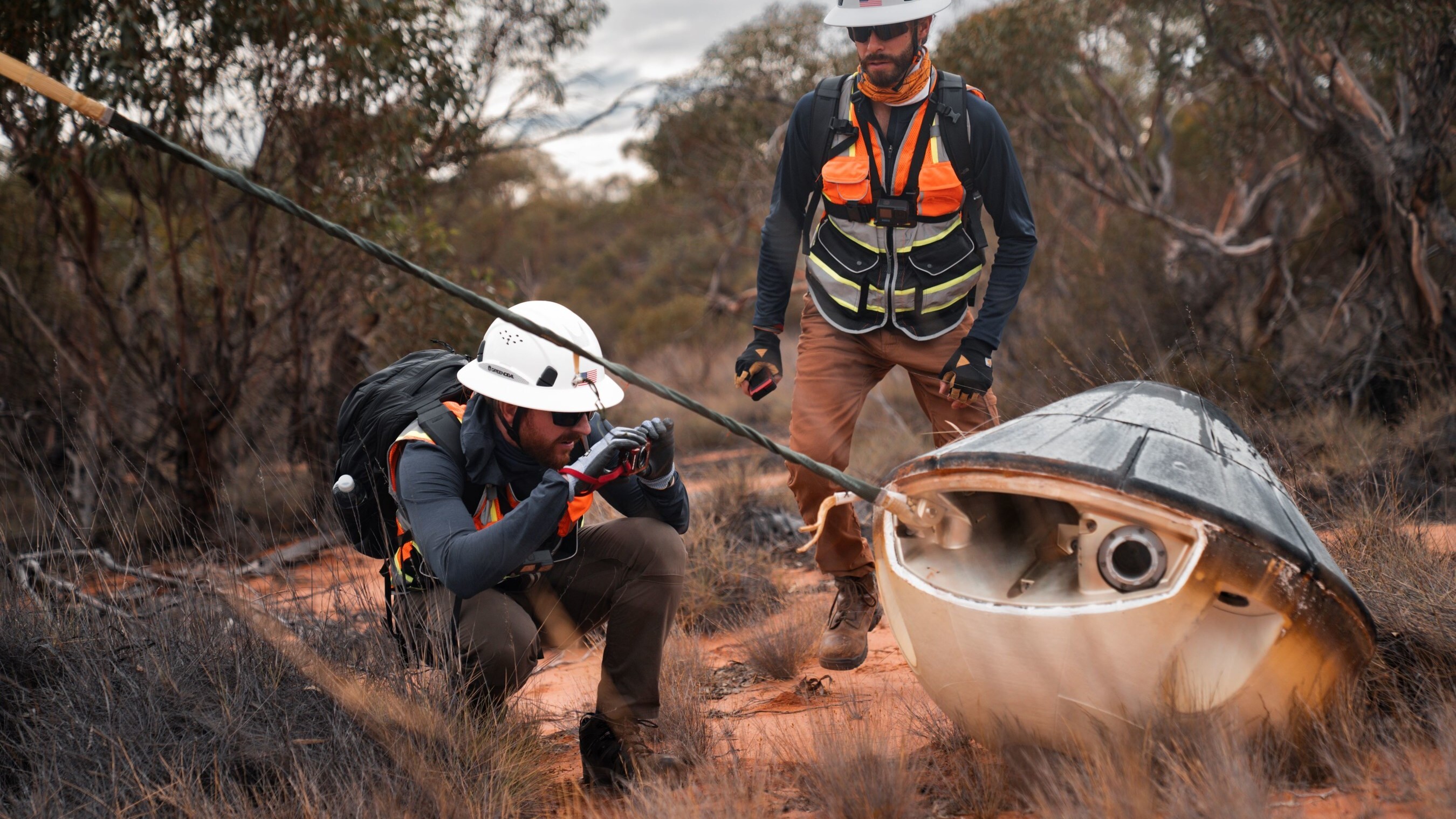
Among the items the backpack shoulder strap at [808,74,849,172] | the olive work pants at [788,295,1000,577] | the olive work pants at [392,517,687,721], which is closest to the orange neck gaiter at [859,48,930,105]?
the backpack shoulder strap at [808,74,849,172]

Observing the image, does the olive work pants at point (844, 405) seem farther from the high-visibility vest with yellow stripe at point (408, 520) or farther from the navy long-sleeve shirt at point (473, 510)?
the high-visibility vest with yellow stripe at point (408, 520)

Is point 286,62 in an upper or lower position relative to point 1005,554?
upper

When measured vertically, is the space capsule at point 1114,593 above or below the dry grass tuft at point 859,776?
above

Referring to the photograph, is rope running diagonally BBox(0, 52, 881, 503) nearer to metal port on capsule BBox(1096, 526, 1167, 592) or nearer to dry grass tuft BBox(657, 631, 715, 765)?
metal port on capsule BBox(1096, 526, 1167, 592)

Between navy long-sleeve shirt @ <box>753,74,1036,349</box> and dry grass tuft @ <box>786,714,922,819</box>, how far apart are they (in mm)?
1395

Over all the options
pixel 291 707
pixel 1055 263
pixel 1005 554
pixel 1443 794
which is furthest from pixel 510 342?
pixel 1055 263

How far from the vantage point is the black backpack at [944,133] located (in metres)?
3.43

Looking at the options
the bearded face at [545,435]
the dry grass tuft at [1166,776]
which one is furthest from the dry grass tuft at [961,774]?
the bearded face at [545,435]

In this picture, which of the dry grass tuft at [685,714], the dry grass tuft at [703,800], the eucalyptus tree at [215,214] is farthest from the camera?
the eucalyptus tree at [215,214]

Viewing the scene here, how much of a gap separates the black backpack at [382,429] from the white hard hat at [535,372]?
157 millimetres

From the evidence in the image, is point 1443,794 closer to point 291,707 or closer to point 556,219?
point 291,707

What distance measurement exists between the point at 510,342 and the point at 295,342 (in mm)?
5637

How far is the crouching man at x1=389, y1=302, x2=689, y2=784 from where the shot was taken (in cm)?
261

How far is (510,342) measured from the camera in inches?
112
